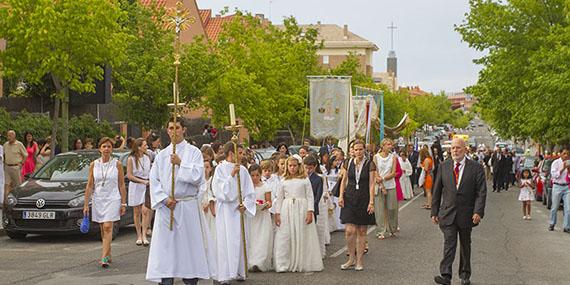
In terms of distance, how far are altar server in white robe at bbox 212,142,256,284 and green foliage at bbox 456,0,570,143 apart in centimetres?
2982

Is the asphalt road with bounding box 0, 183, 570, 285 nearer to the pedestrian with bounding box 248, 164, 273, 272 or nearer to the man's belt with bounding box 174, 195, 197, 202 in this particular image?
the pedestrian with bounding box 248, 164, 273, 272

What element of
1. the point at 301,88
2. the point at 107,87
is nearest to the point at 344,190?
the point at 107,87

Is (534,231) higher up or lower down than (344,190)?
lower down

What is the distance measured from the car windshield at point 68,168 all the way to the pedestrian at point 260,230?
5.36 m

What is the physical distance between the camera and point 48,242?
55.3ft

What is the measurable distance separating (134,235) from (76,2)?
271 inches


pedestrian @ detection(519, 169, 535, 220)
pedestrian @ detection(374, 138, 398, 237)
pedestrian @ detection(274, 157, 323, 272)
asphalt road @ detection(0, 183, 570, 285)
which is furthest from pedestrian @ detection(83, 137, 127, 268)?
pedestrian @ detection(519, 169, 535, 220)

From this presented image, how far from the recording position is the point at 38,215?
54.3ft

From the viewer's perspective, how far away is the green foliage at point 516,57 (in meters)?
42.2

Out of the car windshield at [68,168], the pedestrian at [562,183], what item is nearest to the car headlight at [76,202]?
the car windshield at [68,168]

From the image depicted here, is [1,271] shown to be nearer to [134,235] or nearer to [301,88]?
[134,235]

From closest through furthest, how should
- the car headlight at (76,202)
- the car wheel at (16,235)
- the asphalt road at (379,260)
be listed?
the asphalt road at (379,260) → the car headlight at (76,202) → the car wheel at (16,235)

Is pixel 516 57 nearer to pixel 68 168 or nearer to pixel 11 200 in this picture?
pixel 68 168

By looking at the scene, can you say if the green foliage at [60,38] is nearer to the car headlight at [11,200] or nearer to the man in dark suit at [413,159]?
the car headlight at [11,200]
